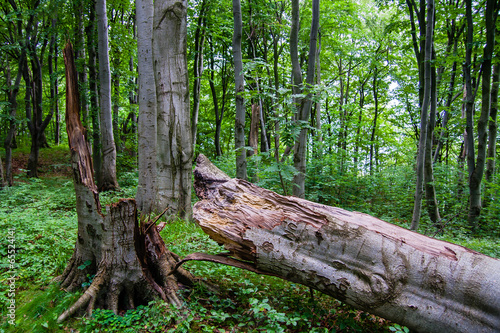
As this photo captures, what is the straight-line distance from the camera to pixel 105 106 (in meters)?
8.75

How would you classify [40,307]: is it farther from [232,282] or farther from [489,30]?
[489,30]

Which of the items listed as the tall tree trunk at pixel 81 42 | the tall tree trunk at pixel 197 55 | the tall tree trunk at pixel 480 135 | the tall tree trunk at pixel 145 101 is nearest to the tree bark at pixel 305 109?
the tall tree trunk at pixel 145 101

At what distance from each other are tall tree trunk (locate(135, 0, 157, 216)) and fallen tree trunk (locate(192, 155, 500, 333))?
147 inches

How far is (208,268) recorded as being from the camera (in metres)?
3.24

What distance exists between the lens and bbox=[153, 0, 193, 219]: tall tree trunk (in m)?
4.84

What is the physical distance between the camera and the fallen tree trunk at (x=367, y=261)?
1984 millimetres

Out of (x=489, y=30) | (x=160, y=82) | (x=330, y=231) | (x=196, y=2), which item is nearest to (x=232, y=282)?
(x=330, y=231)

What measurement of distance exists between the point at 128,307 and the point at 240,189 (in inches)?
60.1

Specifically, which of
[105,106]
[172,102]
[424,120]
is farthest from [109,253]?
[105,106]

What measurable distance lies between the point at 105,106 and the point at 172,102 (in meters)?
5.08

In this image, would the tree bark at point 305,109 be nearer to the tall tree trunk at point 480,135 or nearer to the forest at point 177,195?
the forest at point 177,195

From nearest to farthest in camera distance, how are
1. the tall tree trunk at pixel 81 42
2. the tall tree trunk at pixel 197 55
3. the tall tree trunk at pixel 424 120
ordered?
the tall tree trunk at pixel 424 120
the tall tree trunk at pixel 81 42
the tall tree trunk at pixel 197 55

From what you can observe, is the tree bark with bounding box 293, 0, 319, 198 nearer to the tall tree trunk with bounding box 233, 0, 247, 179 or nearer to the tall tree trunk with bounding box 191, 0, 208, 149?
the tall tree trunk with bounding box 233, 0, 247, 179

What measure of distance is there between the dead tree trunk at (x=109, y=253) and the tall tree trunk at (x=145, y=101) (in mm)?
3116
